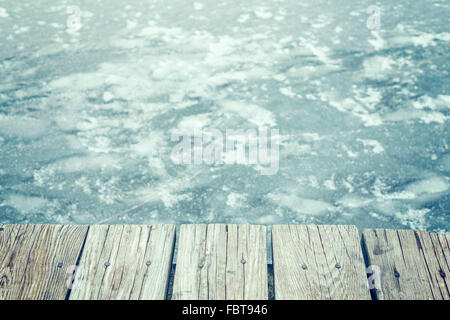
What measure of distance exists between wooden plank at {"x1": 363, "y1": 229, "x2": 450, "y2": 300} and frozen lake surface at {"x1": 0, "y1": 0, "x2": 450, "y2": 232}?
719mm

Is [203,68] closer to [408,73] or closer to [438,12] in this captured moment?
[408,73]

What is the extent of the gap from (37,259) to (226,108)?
192cm

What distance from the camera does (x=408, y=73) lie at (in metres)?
3.17

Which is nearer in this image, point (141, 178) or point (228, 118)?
point (141, 178)

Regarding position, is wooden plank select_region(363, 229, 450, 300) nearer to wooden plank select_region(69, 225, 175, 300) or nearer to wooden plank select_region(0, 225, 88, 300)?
wooden plank select_region(69, 225, 175, 300)

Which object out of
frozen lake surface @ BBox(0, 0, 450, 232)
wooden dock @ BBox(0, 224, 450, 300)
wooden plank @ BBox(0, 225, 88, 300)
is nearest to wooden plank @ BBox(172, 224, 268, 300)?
wooden dock @ BBox(0, 224, 450, 300)

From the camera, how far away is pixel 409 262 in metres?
1.28

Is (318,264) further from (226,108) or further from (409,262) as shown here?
(226,108)

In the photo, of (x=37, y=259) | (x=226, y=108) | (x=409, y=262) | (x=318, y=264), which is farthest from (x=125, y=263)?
(x=226, y=108)

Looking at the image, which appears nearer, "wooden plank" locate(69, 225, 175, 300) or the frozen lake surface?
"wooden plank" locate(69, 225, 175, 300)

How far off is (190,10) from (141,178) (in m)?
2.79

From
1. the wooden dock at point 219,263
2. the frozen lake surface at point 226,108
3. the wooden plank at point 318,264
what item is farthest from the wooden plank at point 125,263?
the frozen lake surface at point 226,108

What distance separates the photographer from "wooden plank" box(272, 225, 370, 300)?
47.4 inches

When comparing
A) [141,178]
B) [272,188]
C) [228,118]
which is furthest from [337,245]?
[228,118]
